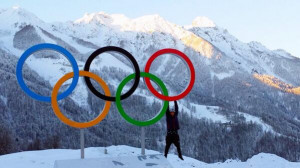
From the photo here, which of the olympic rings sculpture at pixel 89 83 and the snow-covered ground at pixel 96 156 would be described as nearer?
the olympic rings sculpture at pixel 89 83

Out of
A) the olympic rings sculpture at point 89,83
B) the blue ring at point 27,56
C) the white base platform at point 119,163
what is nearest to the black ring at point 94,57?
the olympic rings sculpture at point 89,83

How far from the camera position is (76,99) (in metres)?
167

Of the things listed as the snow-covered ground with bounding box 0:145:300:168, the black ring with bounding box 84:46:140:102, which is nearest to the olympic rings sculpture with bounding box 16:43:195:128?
the black ring with bounding box 84:46:140:102

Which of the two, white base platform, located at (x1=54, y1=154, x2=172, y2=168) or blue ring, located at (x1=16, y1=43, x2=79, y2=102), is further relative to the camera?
blue ring, located at (x1=16, y1=43, x2=79, y2=102)

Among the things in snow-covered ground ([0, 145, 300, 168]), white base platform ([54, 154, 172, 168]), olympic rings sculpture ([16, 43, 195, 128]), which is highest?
olympic rings sculpture ([16, 43, 195, 128])

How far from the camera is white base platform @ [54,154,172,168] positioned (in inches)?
526

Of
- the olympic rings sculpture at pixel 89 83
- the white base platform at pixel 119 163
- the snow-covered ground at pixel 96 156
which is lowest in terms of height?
the snow-covered ground at pixel 96 156

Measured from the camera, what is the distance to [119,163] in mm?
13602

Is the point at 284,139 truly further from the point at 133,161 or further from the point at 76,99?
the point at 133,161

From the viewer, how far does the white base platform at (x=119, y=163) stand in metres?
13.4

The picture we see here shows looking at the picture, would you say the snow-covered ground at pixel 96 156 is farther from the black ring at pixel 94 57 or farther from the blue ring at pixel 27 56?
the black ring at pixel 94 57

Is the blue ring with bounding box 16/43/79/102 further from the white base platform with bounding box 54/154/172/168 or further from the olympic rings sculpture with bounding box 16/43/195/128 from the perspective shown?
the white base platform with bounding box 54/154/172/168

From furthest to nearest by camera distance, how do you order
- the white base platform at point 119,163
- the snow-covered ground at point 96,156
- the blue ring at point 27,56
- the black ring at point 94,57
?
the snow-covered ground at point 96,156 < the black ring at point 94,57 < the blue ring at point 27,56 < the white base platform at point 119,163

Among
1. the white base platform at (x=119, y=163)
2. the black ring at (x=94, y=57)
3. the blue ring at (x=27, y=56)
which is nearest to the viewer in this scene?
the white base platform at (x=119, y=163)
